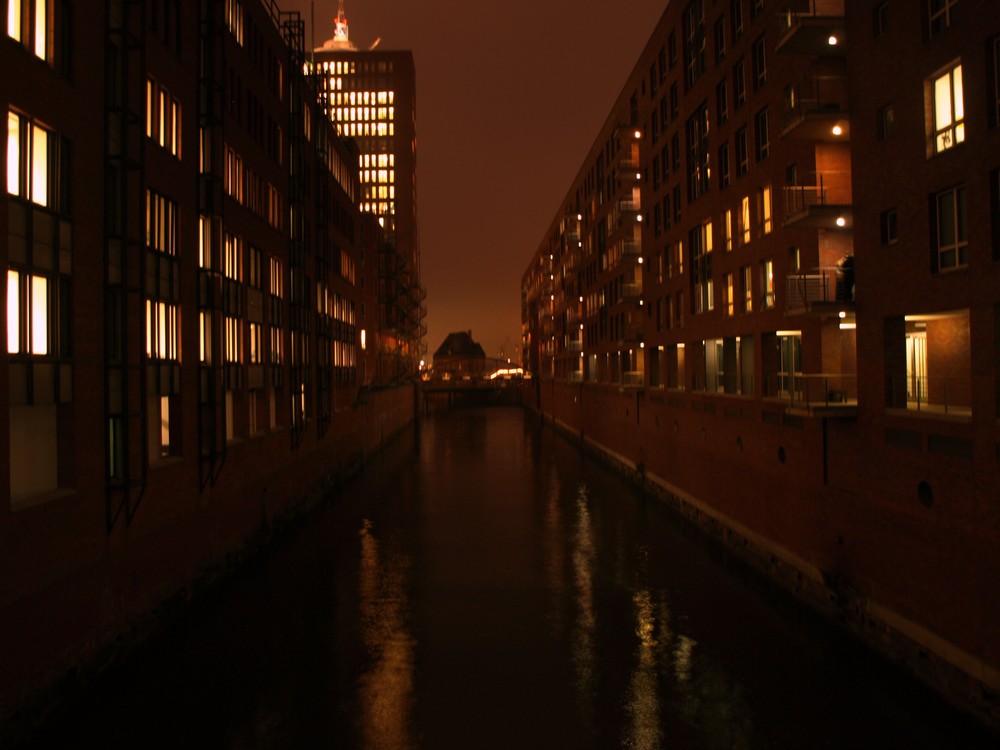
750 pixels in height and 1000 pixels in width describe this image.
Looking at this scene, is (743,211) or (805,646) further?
(743,211)

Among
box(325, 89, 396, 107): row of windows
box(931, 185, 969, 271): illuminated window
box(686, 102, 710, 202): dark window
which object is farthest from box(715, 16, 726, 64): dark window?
A: box(325, 89, 396, 107): row of windows

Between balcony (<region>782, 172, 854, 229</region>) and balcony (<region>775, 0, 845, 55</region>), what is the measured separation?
9.11 ft

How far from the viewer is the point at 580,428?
55469 mm

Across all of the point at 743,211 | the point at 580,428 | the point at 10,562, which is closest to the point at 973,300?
the point at 743,211

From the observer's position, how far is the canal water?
11.8 meters

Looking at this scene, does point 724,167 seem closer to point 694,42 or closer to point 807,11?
point 694,42

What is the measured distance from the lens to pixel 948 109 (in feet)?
41.3

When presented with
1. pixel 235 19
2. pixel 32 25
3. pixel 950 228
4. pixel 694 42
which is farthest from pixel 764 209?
pixel 32 25

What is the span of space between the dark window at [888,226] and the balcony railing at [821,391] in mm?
2828

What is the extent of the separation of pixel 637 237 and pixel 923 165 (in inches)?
1049

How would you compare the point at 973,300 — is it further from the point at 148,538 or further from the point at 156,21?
the point at 156,21

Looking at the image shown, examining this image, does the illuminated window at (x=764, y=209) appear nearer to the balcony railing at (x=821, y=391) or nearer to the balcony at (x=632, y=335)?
the balcony railing at (x=821, y=391)

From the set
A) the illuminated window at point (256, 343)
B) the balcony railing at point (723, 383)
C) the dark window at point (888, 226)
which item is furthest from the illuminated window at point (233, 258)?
the dark window at point (888, 226)

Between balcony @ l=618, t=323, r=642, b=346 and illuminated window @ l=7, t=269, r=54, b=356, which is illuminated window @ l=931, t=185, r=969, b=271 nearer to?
illuminated window @ l=7, t=269, r=54, b=356
